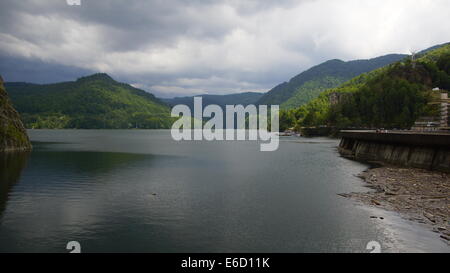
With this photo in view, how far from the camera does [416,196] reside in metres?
32.7

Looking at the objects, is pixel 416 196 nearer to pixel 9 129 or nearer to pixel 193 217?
pixel 193 217

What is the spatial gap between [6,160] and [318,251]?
65.0 meters

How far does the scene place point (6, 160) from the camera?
63.7 m

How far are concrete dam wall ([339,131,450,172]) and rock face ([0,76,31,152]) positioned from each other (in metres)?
84.9

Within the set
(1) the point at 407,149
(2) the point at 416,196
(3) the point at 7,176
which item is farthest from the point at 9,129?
(1) the point at 407,149

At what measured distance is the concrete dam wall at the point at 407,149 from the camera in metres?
46.7

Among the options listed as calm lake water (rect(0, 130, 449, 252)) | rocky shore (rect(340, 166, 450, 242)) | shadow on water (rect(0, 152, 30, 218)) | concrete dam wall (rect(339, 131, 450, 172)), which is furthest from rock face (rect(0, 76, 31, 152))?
concrete dam wall (rect(339, 131, 450, 172))

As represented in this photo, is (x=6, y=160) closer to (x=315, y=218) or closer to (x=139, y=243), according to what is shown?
(x=139, y=243)

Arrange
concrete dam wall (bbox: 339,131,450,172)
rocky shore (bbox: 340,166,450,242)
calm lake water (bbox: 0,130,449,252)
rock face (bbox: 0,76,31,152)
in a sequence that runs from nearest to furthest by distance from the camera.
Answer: calm lake water (bbox: 0,130,449,252), rocky shore (bbox: 340,166,450,242), concrete dam wall (bbox: 339,131,450,172), rock face (bbox: 0,76,31,152)

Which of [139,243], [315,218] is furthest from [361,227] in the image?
[139,243]

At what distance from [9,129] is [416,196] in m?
86.9

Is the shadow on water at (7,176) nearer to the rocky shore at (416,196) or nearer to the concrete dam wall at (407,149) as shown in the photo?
the rocky shore at (416,196)

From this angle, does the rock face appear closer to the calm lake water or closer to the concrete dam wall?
the calm lake water

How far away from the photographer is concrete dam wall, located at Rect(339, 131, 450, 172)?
46734 mm
